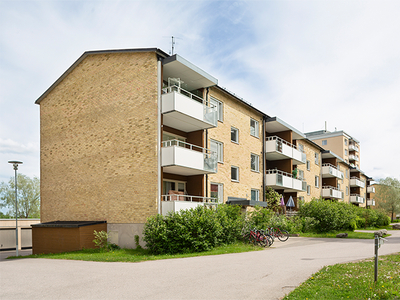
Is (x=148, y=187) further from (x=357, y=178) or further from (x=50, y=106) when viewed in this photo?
(x=357, y=178)

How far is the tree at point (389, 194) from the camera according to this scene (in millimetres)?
62844

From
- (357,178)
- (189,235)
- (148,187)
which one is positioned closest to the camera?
(189,235)

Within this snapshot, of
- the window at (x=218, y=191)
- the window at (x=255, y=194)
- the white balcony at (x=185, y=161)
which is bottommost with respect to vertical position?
the window at (x=255, y=194)

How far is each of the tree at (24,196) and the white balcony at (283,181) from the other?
42.8m

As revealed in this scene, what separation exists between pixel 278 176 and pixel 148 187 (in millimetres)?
14138

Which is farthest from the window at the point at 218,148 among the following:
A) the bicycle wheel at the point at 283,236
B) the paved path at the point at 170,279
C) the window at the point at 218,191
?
the paved path at the point at 170,279

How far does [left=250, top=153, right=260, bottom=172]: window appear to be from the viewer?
1076 inches

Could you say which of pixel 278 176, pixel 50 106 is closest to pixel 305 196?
pixel 278 176

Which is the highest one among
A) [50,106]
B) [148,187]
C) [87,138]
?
[50,106]

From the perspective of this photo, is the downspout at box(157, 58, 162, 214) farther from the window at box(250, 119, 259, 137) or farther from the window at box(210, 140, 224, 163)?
the window at box(250, 119, 259, 137)

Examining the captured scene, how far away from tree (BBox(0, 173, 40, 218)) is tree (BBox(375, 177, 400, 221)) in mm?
60862

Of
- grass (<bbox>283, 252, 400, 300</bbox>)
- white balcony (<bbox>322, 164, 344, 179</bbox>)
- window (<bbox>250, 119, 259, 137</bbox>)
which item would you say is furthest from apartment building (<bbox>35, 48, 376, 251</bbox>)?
white balcony (<bbox>322, 164, 344, 179</bbox>)

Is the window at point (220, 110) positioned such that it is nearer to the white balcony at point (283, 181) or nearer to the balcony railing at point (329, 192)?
the white balcony at point (283, 181)

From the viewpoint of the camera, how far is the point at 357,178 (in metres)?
59.1
